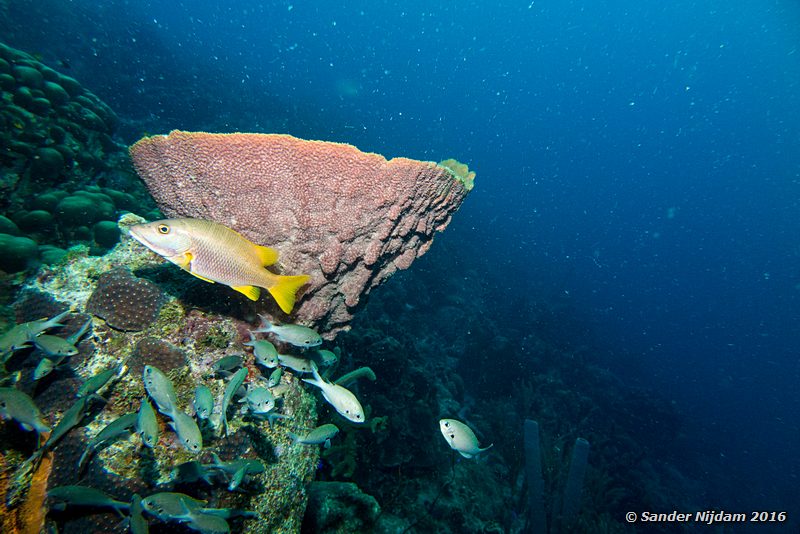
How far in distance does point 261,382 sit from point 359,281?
1.25 m

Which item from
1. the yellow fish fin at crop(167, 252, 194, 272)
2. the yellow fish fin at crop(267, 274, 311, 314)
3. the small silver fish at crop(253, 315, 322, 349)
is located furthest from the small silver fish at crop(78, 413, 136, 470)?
the yellow fish fin at crop(267, 274, 311, 314)

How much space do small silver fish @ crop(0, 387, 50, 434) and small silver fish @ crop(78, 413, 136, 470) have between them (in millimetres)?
281

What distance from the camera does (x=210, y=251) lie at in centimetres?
180

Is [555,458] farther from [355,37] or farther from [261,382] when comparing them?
A: [355,37]

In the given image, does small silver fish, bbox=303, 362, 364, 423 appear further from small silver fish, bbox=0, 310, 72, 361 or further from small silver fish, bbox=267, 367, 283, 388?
small silver fish, bbox=0, 310, 72, 361

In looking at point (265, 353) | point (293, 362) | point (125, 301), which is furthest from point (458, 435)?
point (125, 301)

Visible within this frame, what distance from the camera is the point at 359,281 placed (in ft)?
10.5

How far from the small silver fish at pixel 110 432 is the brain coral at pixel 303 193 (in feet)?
4.55

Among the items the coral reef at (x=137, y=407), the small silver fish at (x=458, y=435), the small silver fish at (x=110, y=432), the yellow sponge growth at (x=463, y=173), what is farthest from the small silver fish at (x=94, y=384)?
the yellow sponge growth at (x=463, y=173)

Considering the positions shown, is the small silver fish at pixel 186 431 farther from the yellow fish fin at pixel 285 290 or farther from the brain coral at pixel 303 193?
the brain coral at pixel 303 193

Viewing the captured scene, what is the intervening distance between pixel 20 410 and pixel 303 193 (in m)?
2.14

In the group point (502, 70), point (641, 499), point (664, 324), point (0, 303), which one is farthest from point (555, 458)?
point (502, 70)

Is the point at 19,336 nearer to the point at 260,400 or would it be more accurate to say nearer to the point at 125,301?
the point at 125,301

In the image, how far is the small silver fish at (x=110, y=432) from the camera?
1.84m
